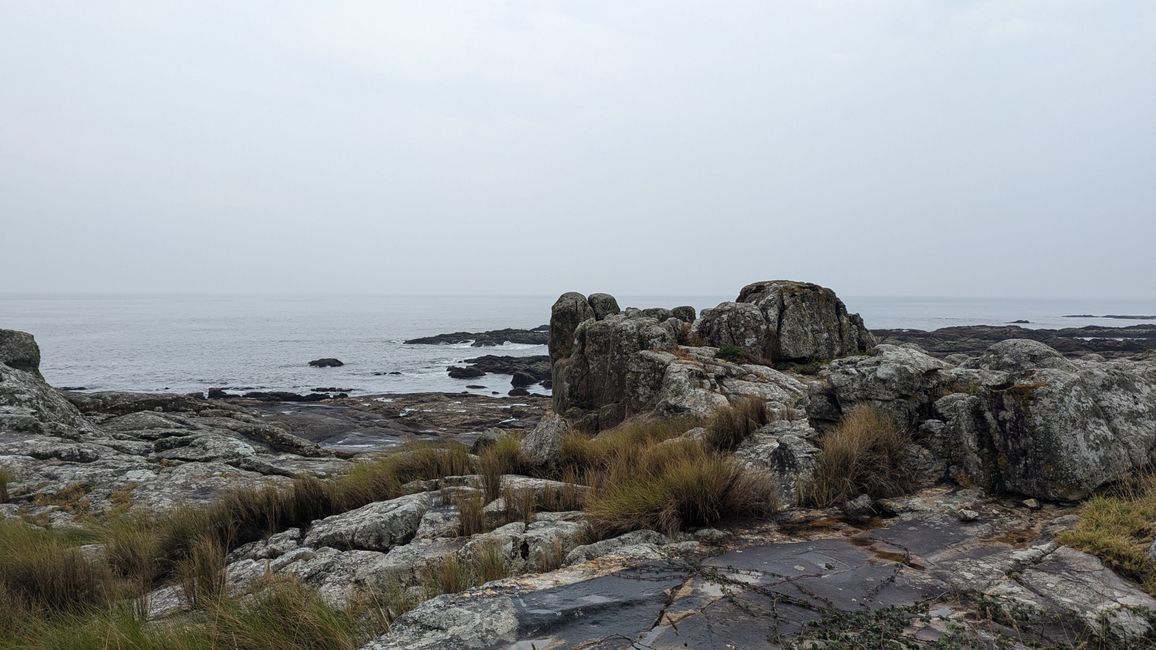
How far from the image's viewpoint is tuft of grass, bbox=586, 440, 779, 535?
213 inches

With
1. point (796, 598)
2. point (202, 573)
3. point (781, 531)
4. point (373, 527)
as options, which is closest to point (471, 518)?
point (373, 527)

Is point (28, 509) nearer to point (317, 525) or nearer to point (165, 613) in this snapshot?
point (317, 525)

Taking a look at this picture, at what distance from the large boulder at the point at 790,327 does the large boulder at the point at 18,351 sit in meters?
21.3

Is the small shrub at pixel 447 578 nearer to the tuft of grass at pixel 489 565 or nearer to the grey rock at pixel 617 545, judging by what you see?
the tuft of grass at pixel 489 565

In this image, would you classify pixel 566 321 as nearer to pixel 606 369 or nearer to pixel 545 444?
pixel 606 369

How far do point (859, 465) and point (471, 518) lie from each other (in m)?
4.30

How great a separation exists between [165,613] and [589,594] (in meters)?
3.68

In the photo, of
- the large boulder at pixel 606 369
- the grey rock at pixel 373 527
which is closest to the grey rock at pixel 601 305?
the large boulder at pixel 606 369

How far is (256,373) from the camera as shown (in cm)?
5603

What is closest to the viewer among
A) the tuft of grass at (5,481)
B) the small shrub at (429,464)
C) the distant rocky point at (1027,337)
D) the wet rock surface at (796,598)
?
the wet rock surface at (796,598)

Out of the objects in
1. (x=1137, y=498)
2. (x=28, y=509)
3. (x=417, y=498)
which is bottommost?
(x=28, y=509)

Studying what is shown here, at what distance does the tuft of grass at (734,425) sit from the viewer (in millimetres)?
8148

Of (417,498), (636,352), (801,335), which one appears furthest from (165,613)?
(801,335)

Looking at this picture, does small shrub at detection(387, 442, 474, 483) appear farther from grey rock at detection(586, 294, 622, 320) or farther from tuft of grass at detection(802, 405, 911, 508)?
grey rock at detection(586, 294, 622, 320)
